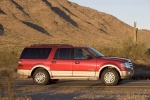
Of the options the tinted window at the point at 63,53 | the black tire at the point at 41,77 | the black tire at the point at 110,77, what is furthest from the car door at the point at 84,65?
the black tire at the point at 41,77

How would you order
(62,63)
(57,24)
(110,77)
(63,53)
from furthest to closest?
(57,24), (63,53), (62,63), (110,77)

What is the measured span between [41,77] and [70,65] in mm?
1452

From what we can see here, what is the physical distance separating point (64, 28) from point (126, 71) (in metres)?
90.9

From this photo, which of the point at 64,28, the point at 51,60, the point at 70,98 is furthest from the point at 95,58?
the point at 64,28

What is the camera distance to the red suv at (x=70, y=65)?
18078mm

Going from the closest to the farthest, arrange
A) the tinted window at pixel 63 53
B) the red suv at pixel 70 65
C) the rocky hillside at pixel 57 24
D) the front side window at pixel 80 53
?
the red suv at pixel 70 65 < the front side window at pixel 80 53 < the tinted window at pixel 63 53 < the rocky hillside at pixel 57 24

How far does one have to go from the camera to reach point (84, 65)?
59.7 ft

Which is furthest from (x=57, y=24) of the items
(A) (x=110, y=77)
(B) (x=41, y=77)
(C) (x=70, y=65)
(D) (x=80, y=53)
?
(A) (x=110, y=77)

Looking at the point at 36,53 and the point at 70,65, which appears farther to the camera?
the point at 36,53

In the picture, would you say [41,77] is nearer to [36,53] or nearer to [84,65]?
[36,53]

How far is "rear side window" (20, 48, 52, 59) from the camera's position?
19016 millimetres

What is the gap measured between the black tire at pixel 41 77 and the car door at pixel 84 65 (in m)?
1.31

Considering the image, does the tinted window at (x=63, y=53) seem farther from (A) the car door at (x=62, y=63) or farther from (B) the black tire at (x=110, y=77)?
(B) the black tire at (x=110, y=77)

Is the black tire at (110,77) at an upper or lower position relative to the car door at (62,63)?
lower
